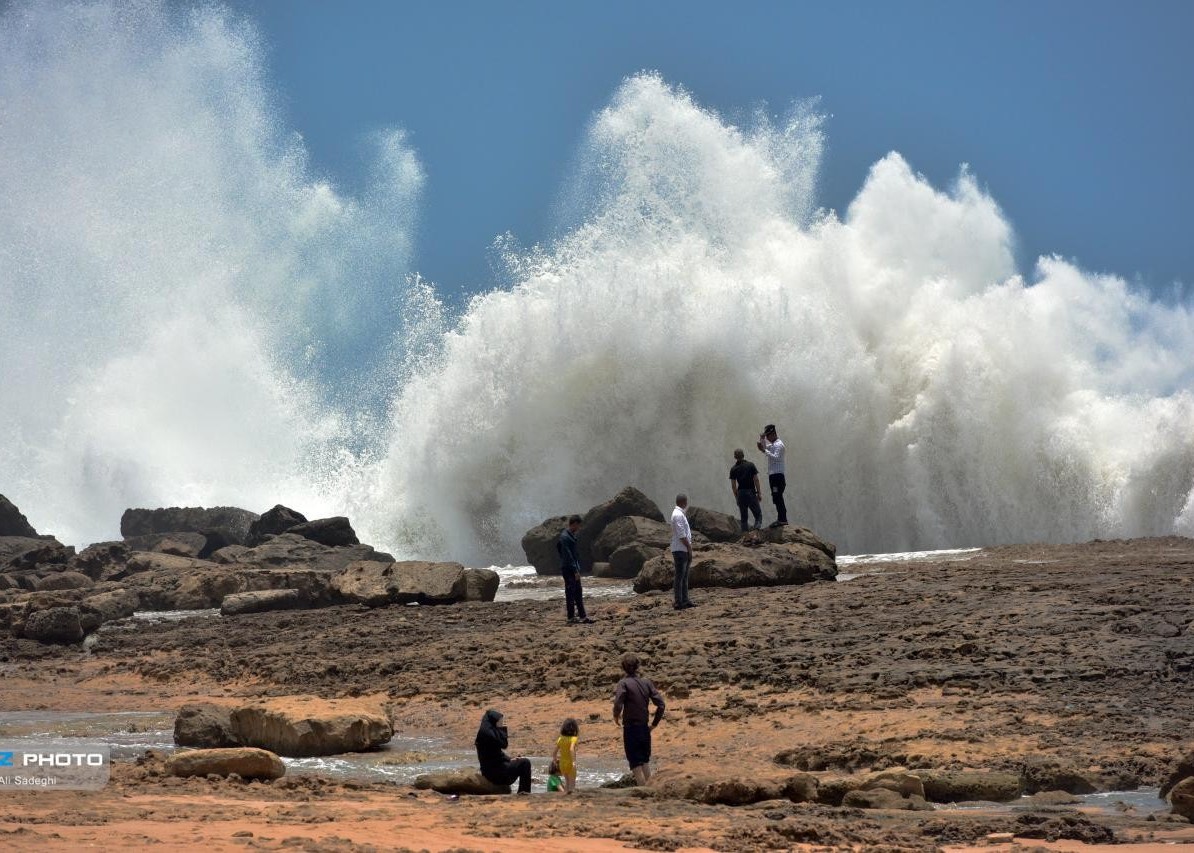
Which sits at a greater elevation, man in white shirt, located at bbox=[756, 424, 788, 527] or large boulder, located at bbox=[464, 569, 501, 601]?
man in white shirt, located at bbox=[756, 424, 788, 527]

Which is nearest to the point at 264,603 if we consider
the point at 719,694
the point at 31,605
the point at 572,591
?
the point at 31,605

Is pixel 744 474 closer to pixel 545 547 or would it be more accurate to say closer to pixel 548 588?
pixel 548 588

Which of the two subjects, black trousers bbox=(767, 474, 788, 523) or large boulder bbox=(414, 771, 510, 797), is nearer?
large boulder bbox=(414, 771, 510, 797)

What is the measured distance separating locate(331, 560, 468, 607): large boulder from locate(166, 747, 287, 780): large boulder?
9261mm

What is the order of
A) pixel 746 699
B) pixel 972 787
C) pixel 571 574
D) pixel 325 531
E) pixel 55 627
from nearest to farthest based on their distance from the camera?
pixel 972 787 → pixel 746 699 → pixel 571 574 → pixel 55 627 → pixel 325 531

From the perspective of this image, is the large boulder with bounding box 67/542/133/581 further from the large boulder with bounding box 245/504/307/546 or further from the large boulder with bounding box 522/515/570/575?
the large boulder with bounding box 522/515/570/575

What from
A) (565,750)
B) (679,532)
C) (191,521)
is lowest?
(565,750)

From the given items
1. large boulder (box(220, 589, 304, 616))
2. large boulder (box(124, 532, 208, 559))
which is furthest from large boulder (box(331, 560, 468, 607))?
large boulder (box(124, 532, 208, 559))

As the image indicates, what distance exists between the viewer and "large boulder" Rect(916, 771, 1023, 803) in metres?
8.91

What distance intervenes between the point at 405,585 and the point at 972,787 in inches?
438

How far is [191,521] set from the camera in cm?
3128

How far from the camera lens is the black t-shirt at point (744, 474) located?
19969mm

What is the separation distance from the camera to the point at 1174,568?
53.7 feet

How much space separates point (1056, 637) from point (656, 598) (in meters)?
5.51
